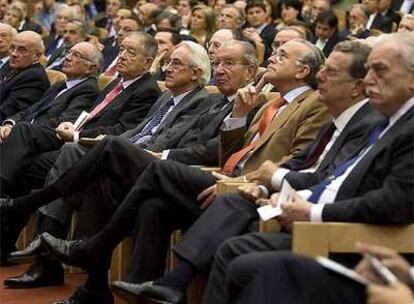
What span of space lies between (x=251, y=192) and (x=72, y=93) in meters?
2.97

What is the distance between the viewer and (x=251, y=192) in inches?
175

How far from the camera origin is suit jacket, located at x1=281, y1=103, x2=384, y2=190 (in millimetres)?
4328

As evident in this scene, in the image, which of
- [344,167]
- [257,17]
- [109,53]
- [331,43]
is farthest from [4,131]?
[257,17]

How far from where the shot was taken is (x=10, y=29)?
858 cm

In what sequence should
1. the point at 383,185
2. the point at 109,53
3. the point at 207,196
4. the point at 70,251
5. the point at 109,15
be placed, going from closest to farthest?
the point at 383,185 < the point at 207,196 < the point at 70,251 < the point at 109,53 < the point at 109,15

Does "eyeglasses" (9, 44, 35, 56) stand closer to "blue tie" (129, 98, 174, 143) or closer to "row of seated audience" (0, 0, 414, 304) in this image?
"row of seated audience" (0, 0, 414, 304)

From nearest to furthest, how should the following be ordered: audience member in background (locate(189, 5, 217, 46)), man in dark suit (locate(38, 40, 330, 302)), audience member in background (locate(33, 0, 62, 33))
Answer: man in dark suit (locate(38, 40, 330, 302)), audience member in background (locate(189, 5, 217, 46)), audience member in background (locate(33, 0, 62, 33))

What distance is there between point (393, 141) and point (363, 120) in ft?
1.67

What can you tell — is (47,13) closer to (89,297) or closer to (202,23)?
(202,23)

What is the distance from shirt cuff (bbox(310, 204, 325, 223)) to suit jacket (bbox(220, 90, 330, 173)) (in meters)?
0.96

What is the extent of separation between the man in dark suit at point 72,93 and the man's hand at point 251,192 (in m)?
2.71

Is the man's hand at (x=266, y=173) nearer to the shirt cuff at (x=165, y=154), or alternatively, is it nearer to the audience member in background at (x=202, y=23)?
the shirt cuff at (x=165, y=154)

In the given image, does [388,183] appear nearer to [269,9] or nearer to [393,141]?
[393,141]

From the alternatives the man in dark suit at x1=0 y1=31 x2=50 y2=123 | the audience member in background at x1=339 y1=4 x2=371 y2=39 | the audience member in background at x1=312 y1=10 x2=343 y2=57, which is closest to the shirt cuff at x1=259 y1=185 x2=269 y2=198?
the man in dark suit at x1=0 y1=31 x2=50 y2=123
